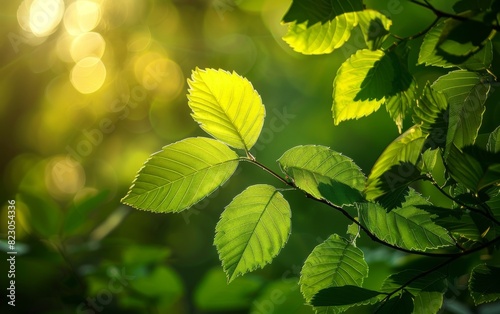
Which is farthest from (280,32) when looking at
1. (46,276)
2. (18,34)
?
(46,276)

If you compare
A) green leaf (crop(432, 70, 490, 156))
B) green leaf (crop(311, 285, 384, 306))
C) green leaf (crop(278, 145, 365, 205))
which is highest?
green leaf (crop(432, 70, 490, 156))

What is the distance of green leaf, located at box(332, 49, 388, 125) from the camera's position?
0.38 m

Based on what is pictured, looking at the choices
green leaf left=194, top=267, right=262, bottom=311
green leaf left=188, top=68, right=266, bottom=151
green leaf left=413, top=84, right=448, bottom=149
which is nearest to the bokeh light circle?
green leaf left=194, top=267, right=262, bottom=311

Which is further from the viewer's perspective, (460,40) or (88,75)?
(88,75)

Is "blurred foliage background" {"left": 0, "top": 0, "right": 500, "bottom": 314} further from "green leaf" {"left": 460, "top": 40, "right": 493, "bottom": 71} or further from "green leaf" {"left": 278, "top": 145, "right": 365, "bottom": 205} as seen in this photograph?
"green leaf" {"left": 460, "top": 40, "right": 493, "bottom": 71}

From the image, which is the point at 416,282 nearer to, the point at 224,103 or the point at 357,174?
the point at 357,174

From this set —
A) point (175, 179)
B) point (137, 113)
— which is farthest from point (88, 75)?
point (175, 179)

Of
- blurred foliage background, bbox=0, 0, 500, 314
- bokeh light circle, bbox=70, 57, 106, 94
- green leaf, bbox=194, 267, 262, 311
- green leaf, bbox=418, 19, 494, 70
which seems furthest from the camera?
bokeh light circle, bbox=70, 57, 106, 94

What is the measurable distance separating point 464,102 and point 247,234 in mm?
207

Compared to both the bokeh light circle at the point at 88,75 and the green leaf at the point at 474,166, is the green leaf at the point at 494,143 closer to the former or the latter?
the green leaf at the point at 474,166

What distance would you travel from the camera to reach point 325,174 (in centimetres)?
39

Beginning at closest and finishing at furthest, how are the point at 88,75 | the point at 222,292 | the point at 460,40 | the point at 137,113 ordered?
the point at 460,40 → the point at 222,292 → the point at 137,113 → the point at 88,75

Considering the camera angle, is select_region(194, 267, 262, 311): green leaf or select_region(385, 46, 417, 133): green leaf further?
select_region(194, 267, 262, 311): green leaf

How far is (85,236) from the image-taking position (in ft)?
4.54
